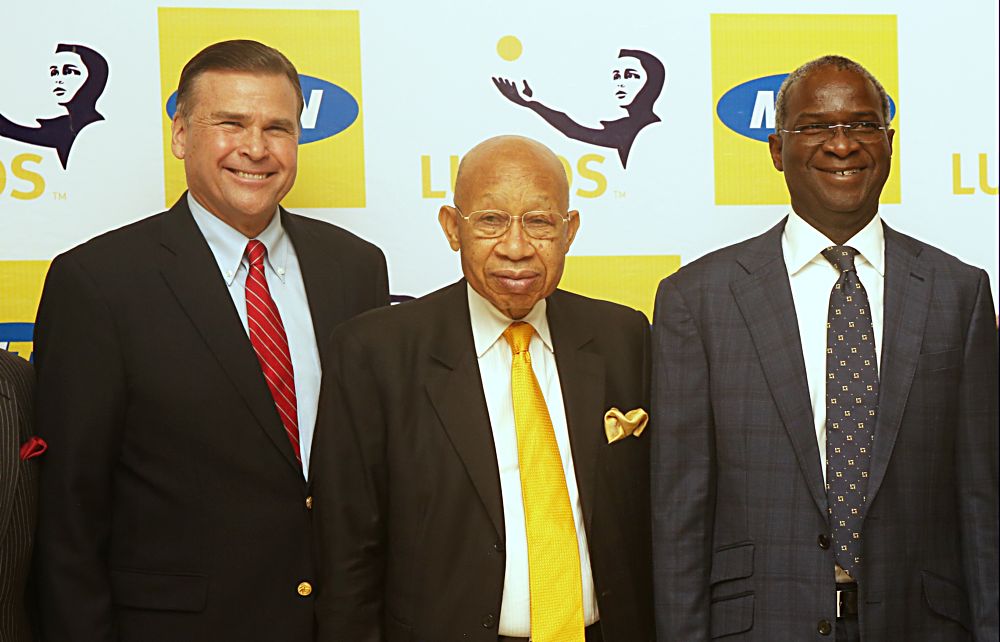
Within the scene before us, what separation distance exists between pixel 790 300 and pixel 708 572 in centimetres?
54

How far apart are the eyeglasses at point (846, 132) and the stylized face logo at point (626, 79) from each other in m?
0.96

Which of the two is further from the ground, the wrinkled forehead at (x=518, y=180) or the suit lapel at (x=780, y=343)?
the wrinkled forehead at (x=518, y=180)

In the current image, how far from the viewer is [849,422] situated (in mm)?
2092

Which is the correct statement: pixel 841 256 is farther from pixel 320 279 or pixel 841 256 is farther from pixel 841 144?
pixel 320 279

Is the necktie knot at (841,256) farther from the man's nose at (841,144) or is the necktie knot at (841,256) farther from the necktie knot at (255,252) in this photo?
the necktie knot at (255,252)

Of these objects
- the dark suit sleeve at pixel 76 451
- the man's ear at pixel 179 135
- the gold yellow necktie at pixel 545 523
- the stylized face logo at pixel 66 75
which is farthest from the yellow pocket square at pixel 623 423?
the stylized face logo at pixel 66 75

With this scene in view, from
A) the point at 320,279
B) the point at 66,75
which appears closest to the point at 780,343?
the point at 320,279

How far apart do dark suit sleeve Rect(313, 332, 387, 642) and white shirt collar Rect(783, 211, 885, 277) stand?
0.85 metres

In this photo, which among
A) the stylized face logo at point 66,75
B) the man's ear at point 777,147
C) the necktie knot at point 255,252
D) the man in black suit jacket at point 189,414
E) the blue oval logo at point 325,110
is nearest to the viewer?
the man in black suit jacket at point 189,414

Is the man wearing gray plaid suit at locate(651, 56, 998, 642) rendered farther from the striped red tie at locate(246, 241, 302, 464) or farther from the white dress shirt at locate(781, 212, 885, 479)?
the striped red tie at locate(246, 241, 302, 464)

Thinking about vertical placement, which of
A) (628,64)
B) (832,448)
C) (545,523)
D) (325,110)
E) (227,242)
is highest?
(628,64)

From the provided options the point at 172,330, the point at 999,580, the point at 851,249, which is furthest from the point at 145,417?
→ the point at 999,580

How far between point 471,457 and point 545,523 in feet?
0.58

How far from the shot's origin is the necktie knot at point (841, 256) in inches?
86.5
